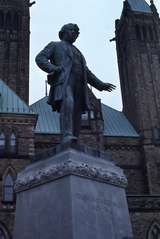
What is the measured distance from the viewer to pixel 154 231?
2478 centimetres

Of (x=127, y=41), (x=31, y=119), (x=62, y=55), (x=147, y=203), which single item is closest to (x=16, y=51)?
(x=127, y=41)

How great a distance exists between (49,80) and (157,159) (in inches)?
1119

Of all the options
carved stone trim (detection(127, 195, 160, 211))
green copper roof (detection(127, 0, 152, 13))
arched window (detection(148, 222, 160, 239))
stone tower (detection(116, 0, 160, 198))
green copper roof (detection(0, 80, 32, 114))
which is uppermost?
green copper roof (detection(127, 0, 152, 13))

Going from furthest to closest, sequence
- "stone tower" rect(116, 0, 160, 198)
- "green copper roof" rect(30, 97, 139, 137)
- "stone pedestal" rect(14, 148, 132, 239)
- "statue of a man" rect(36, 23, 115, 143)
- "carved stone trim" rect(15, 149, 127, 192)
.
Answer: "green copper roof" rect(30, 97, 139, 137) → "stone tower" rect(116, 0, 160, 198) → "statue of a man" rect(36, 23, 115, 143) → "carved stone trim" rect(15, 149, 127, 192) → "stone pedestal" rect(14, 148, 132, 239)

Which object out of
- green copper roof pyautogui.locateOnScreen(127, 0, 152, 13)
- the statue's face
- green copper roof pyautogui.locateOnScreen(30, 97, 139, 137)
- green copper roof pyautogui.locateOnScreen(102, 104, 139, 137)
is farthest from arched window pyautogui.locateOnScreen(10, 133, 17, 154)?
green copper roof pyautogui.locateOnScreen(127, 0, 152, 13)

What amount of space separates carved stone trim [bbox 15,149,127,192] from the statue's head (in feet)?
8.15

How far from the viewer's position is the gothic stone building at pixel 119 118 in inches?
982

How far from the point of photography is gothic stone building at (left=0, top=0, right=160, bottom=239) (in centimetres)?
2494

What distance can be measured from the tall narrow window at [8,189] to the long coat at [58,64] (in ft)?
56.8

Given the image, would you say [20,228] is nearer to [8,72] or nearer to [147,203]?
[147,203]

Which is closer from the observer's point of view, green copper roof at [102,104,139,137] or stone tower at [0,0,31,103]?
green copper roof at [102,104,139,137]

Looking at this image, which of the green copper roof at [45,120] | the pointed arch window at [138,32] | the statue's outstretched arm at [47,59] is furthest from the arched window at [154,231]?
the pointed arch window at [138,32]

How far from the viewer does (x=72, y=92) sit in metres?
6.83

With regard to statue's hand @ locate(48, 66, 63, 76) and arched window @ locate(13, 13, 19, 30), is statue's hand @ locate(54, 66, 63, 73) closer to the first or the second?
statue's hand @ locate(48, 66, 63, 76)
